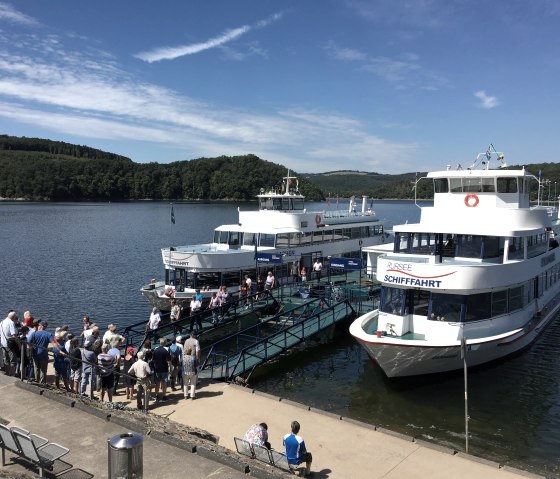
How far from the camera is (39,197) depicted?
18525 centimetres

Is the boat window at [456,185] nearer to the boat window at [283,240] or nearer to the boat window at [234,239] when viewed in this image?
the boat window at [283,240]

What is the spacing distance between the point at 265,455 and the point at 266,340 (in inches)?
341

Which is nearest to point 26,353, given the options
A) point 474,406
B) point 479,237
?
point 474,406

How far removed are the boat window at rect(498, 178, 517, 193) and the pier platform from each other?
1275 cm

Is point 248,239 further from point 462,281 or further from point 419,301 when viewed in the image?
point 462,281

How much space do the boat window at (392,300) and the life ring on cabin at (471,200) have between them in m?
5.91

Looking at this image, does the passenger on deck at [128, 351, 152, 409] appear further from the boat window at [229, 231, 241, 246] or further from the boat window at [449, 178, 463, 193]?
the boat window at [229, 231, 241, 246]

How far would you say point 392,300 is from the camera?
1809 cm

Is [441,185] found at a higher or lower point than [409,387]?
higher

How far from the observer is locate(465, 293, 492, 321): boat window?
17.2 m

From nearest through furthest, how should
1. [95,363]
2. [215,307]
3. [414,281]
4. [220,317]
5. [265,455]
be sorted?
[265,455] → [95,363] → [414,281] → [215,307] → [220,317]

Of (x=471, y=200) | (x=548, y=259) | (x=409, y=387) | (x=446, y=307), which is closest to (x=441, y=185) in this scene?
(x=471, y=200)

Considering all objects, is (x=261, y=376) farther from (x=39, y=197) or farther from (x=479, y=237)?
(x=39, y=197)

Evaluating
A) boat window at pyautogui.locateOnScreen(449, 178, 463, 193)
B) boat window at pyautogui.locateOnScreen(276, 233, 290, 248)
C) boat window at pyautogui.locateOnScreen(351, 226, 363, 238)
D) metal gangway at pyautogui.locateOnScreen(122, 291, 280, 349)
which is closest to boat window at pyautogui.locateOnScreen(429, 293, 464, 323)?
boat window at pyautogui.locateOnScreen(449, 178, 463, 193)
